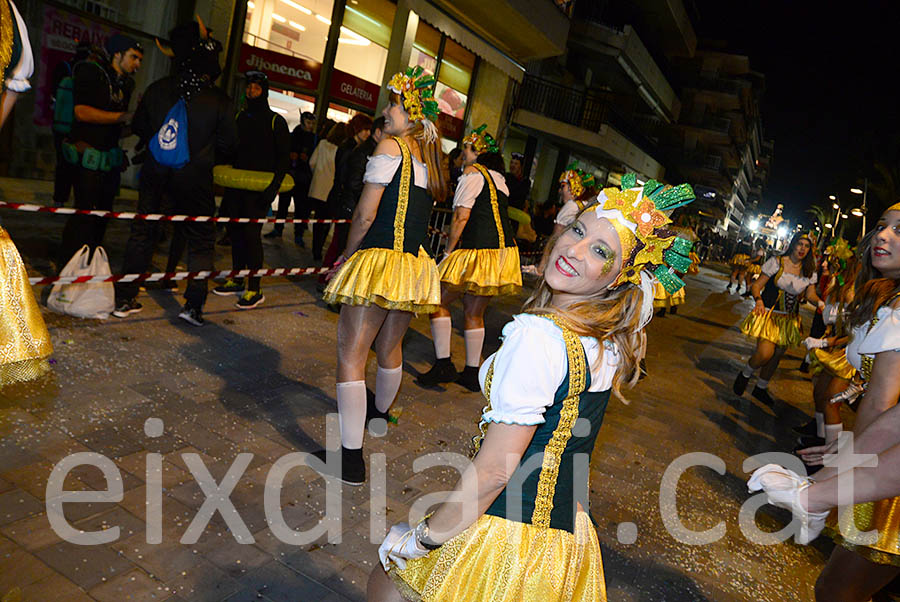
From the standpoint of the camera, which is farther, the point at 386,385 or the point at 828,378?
the point at 828,378

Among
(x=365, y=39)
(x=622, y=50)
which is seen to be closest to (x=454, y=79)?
(x=365, y=39)

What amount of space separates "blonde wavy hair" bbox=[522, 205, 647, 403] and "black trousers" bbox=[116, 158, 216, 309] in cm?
452

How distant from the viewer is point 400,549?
5.84 feet

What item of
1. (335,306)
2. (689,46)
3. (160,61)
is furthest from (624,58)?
(335,306)

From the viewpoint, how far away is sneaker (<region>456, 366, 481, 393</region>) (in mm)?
5969

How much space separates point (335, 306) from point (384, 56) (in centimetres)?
948

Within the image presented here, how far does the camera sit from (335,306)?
7523mm

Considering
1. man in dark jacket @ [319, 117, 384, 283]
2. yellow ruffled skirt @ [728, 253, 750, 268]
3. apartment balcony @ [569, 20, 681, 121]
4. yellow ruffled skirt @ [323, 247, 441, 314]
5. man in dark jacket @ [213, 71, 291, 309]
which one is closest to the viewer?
yellow ruffled skirt @ [323, 247, 441, 314]

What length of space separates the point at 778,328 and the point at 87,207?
7.76 meters

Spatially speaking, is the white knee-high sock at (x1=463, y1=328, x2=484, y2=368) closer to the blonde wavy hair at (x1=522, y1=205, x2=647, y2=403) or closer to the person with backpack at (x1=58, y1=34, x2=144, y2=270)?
the person with backpack at (x1=58, y1=34, x2=144, y2=270)

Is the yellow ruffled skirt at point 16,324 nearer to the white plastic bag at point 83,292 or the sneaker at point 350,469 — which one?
the sneaker at point 350,469

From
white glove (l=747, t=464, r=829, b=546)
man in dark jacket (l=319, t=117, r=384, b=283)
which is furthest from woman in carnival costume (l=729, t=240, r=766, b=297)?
white glove (l=747, t=464, r=829, b=546)

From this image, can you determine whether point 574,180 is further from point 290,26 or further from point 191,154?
point 290,26

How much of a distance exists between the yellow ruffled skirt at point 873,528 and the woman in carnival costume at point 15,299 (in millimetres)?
3036
